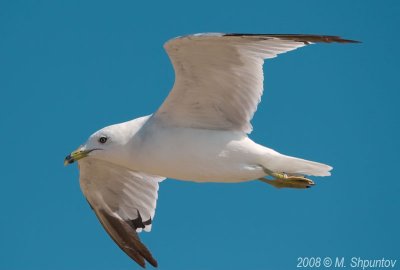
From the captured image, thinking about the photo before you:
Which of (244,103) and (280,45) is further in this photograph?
(244,103)

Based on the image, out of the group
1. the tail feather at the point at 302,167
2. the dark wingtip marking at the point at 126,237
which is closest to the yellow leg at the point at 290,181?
the tail feather at the point at 302,167

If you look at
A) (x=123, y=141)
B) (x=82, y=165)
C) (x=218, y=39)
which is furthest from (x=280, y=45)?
(x=82, y=165)

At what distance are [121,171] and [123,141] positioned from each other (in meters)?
1.60

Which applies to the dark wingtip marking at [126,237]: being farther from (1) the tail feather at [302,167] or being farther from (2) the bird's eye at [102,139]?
(1) the tail feather at [302,167]

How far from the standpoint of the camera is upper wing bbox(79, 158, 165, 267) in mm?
10219

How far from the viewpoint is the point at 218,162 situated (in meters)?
8.73

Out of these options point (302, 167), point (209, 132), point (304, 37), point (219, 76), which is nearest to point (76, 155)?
point (209, 132)

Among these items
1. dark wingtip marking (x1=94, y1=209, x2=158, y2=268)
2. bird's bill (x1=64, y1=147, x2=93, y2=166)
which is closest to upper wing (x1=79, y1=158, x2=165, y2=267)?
dark wingtip marking (x1=94, y1=209, x2=158, y2=268)

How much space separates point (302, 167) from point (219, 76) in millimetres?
1273

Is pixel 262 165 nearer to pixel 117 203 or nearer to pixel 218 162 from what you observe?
pixel 218 162

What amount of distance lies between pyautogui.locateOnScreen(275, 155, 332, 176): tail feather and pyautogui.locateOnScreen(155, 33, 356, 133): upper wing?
609 mm

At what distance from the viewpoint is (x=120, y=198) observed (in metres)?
10.6

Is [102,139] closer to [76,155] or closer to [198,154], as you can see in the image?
[76,155]

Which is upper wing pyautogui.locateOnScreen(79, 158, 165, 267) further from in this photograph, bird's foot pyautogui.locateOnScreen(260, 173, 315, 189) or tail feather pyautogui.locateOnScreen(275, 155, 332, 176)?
tail feather pyautogui.locateOnScreen(275, 155, 332, 176)
